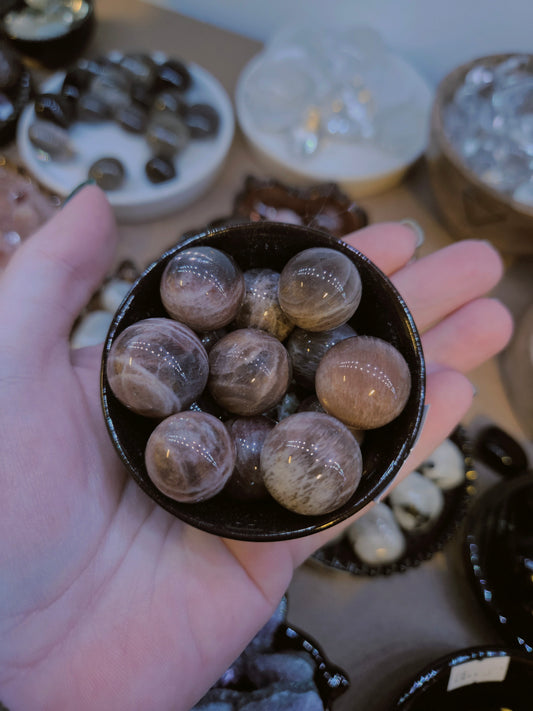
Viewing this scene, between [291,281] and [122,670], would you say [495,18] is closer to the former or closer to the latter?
[291,281]

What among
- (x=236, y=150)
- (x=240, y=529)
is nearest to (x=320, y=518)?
(x=240, y=529)

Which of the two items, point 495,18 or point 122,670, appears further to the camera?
point 495,18

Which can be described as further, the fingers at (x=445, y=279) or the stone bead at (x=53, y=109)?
the stone bead at (x=53, y=109)

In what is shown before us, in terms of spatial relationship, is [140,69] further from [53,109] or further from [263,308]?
[263,308]

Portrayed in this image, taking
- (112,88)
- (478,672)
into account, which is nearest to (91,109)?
(112,88)

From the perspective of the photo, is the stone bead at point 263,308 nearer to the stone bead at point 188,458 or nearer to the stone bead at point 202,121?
the stone bead at point 188,458

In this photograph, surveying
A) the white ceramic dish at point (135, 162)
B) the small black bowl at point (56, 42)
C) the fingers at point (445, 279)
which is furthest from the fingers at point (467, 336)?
the small black bowl at point (56, 42)
